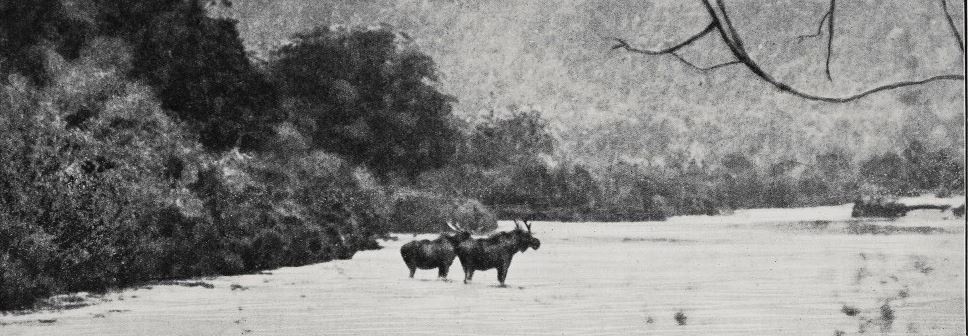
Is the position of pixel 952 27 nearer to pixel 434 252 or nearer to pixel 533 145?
pixel 533 145

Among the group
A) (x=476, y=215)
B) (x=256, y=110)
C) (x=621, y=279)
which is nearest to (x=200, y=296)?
(x=256, y=110)

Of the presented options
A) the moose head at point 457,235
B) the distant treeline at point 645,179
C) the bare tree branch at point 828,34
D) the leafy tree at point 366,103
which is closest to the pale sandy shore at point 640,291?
the distant treeline at point 645,179

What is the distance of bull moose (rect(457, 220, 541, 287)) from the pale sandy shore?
0.09 metres

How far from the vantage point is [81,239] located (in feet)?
19.4

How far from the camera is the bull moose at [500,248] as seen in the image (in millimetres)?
6070

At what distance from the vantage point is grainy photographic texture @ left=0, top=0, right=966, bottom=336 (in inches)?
233

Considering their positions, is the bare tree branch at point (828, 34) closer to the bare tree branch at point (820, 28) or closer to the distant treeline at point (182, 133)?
the bare tree branch at point (820, 28)

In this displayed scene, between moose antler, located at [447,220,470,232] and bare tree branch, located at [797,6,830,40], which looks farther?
moose antler, located at [447,220,470,232]

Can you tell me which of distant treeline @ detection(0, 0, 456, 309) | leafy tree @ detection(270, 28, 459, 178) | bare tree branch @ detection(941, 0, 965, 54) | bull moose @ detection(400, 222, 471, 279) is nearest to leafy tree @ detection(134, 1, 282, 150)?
distant treeline @ detection(0, 0, 456, 309)

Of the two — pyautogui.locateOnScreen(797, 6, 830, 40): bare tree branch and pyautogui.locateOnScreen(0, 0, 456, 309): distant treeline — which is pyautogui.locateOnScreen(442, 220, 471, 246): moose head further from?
pyautogui.locateOnScreen(797, 6, 830, 40): bare tree branch

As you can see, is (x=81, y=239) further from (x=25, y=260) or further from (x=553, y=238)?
(x=553, y=238)

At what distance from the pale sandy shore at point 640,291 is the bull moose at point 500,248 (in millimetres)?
92

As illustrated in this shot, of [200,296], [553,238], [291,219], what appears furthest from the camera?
[291,219]

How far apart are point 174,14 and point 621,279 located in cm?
292
